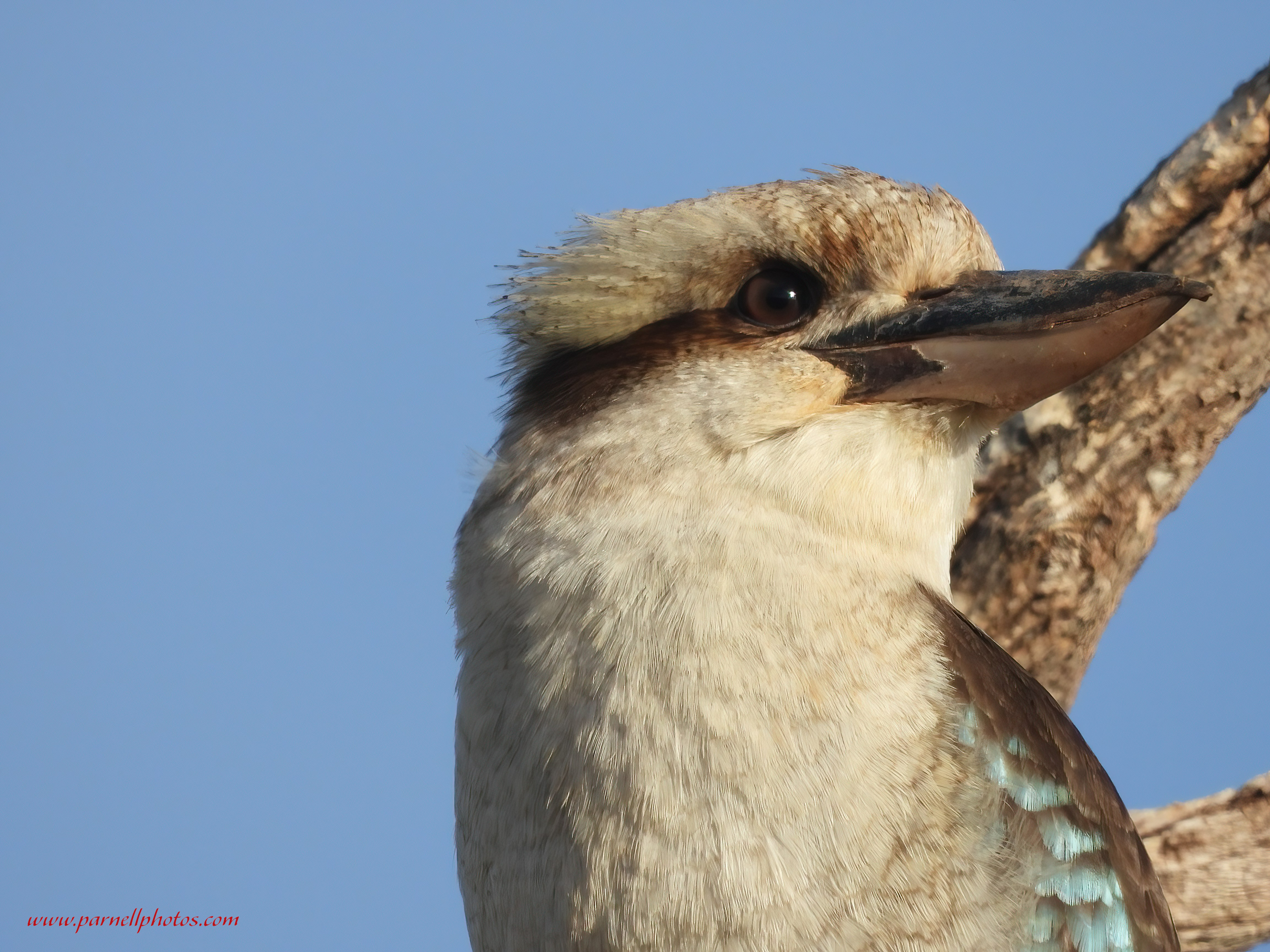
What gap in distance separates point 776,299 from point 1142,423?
5.87 ft

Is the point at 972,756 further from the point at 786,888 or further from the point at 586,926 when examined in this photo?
the point at 586,926

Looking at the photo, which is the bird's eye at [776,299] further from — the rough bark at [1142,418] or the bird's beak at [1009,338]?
the rough bark at [1142,418]

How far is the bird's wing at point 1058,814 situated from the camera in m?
2.11

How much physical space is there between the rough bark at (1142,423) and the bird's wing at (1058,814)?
1501 millimetres

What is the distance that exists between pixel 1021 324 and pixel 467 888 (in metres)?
1.48

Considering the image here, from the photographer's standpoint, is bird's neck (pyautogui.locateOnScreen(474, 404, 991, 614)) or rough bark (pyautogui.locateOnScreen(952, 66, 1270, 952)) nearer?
bird's neck (pyautogui.locateOnScreen(474, 404, 991, 614))

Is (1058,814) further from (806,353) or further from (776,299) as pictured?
(776,299)

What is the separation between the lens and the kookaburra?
2.04 metres

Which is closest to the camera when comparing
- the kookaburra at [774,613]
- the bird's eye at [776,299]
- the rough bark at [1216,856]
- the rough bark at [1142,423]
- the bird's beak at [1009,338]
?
the kookaburra at [774,613]

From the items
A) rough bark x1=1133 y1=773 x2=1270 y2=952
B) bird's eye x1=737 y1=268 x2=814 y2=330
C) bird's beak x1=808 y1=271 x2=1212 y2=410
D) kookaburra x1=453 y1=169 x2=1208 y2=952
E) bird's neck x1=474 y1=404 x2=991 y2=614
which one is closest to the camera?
kookaburra x1=453 y1=169 x2=1208 y2=952

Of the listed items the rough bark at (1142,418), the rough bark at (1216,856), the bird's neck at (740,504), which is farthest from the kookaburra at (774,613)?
the rough bark at (1216,856)

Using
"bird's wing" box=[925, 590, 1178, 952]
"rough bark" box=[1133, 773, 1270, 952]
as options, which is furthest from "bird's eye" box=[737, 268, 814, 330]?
"rough bark" box=[1133, 773, 1270, 952]

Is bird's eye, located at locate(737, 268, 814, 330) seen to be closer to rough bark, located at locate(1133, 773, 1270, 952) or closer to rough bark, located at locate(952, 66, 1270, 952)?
rough bark, located at locate(952, 66, 1270, 952)

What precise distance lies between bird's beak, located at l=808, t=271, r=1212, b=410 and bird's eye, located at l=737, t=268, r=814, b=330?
0.08 metres
